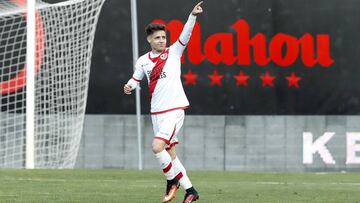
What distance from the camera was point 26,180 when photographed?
45.8 feet

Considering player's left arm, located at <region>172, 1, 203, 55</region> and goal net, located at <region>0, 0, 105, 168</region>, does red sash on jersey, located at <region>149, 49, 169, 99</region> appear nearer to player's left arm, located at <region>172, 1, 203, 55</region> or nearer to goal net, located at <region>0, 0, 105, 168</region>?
player's left arm, located at <region>172, 1, 203, 55</region>

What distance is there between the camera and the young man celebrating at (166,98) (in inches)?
424

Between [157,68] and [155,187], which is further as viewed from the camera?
[155,187]

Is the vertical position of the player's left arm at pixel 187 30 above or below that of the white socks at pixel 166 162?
above

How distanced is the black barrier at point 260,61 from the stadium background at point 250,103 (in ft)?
0.06

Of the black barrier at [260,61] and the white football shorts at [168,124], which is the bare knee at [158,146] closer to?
the white football shorts at [168,124]

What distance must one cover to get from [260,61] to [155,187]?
7472 mm

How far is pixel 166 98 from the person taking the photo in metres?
10.9

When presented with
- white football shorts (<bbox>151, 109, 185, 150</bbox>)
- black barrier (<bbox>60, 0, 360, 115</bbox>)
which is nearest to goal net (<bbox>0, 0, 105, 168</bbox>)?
black barrier (<bbox>60, 0, 360, 115</bbox>)

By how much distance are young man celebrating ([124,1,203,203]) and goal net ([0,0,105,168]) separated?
6.95 meters

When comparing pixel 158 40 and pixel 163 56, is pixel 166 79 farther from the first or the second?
pixel 158 40

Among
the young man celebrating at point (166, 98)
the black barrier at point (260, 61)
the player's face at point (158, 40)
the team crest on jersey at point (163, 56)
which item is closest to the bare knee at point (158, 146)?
the young man celebrating at point (166, 98)

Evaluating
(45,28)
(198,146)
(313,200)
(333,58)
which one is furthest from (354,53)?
(313,200)

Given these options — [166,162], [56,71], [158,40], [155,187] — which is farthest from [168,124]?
[56,71]
